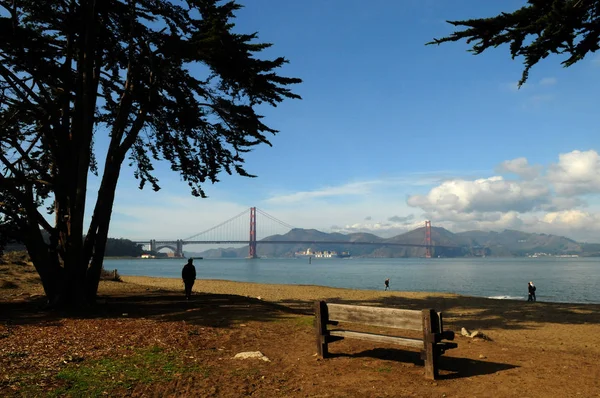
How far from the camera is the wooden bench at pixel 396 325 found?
5.82 meters

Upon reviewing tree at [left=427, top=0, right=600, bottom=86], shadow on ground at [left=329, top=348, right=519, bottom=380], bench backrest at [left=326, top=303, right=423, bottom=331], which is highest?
tree at [left=427, top=0, right=600, bottom=86]

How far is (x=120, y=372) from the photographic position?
19.5 ft

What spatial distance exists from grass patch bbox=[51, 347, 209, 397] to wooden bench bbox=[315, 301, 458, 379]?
6.30 ft

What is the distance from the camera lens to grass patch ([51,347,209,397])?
5224 millimetres

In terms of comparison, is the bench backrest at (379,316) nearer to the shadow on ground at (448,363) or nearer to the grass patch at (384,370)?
the grass patch at (384,370)

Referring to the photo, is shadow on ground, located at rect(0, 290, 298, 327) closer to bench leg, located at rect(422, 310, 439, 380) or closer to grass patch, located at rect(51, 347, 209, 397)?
grass patch, located at rect(51, 347, 209, 397)

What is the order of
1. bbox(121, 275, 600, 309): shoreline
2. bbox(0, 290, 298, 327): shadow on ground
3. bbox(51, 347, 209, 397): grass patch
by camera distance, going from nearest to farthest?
bbox(51, 347, 209, 397): grass patch < bbox(0, 290, 298, 327): shadow on ground < bbox(121, 275, 600, 309): shoreline

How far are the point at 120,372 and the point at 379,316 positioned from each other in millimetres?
3657

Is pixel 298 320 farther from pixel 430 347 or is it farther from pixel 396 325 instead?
pixel 430 347

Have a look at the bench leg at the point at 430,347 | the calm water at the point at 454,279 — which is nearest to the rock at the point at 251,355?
the bench leg at the point at 430,347

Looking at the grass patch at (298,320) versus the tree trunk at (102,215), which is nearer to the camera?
the grass patch at (298,320)

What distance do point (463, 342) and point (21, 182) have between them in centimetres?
1055

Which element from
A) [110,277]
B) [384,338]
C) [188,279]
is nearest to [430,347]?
[384,338]

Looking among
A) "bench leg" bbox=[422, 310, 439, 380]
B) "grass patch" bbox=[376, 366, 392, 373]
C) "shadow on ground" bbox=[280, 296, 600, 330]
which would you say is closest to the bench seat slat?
"bench leg" bbox=[422, 310, 439, 380]
